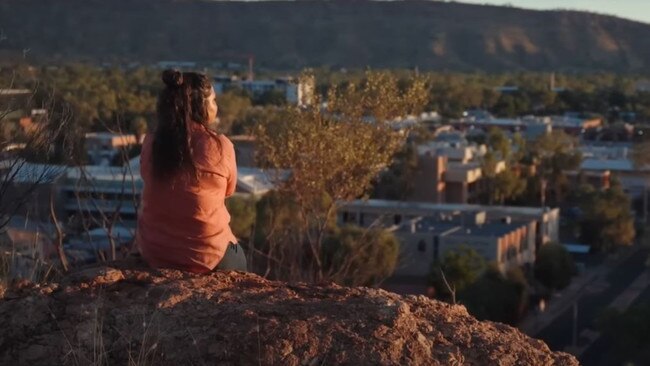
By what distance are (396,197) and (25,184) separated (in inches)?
990

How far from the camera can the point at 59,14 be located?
2842 inches

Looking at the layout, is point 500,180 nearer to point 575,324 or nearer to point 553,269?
point 553,269

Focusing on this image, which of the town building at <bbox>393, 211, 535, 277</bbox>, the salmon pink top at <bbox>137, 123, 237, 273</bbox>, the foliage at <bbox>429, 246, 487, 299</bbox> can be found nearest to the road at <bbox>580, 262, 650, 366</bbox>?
the foliage at <bbox>429, 246, 487, 299</bbox>

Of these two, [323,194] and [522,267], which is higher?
[323,194]

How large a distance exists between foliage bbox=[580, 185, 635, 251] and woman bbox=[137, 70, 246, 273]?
82.4ft

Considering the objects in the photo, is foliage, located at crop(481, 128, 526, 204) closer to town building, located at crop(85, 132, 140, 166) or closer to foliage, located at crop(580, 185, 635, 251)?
foliage, located at crop(580, 185, 635, 251)

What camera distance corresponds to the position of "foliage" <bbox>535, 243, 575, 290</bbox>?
76.9 ft

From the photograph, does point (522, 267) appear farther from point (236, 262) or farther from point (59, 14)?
point (59, 14)

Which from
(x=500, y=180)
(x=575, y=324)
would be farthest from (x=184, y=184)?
(x=500, y=180)

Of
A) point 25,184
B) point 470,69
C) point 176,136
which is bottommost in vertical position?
point 470,69

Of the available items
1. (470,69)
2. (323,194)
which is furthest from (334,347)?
(470,69)

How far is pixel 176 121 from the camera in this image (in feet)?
14.0

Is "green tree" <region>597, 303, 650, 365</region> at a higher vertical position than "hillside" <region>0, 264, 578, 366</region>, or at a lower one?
lower

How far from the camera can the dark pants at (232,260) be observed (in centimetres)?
432
